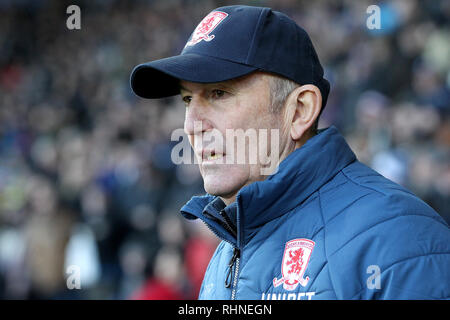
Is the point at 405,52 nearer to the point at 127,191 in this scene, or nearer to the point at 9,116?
the point at 127,191

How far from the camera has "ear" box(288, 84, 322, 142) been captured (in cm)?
158

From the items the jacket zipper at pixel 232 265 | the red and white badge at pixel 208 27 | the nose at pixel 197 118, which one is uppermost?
the red and white badge at pixel 208 27

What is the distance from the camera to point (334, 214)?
4.53 feet

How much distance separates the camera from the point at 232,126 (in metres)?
1.55

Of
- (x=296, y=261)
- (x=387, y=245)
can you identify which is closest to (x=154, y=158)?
(x=296, y=261)

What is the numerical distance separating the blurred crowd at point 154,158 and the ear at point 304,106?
9.86 feet

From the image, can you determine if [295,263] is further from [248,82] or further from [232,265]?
[248,82]

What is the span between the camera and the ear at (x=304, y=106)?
1577 mm

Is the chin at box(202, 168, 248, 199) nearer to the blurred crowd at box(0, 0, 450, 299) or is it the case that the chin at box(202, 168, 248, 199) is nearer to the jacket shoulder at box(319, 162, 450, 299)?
the jacket shoulder at box(319, 162, 450, 299)

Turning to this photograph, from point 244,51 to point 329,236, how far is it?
1.63 ft

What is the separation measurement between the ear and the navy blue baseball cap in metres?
0.02

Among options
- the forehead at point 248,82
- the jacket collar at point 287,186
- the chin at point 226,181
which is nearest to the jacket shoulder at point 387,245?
the jacket collar at point 287,186

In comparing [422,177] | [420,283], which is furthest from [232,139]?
[422,177]

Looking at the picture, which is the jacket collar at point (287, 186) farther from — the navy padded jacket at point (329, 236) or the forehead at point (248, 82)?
the forehead at point (248, 82)
